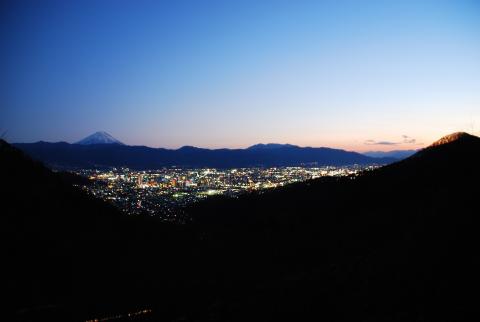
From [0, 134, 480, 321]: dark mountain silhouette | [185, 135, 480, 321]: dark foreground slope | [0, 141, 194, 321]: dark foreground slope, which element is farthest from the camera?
[0, 141, 194, 321]: dark foreground slope

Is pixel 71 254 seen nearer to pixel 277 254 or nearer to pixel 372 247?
pixel 277 254

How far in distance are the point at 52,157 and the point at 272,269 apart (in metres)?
167

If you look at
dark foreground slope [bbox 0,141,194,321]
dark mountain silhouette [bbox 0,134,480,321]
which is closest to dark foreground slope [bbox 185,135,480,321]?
dark mountain silhouette [bbox 0,134,480,321]

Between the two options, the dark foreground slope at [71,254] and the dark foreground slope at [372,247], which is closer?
the dark foreground slope at [372,247]

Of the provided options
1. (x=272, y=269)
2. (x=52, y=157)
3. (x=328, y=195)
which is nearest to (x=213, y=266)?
(x=272, y=269)

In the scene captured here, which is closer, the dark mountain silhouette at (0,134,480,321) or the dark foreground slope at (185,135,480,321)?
the dark foreground slope at (185,135,480,321)

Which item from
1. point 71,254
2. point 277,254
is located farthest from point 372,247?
point 71,254

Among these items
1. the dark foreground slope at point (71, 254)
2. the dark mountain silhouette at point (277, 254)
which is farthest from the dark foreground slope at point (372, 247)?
the dark foreground slope at point (71, 254)

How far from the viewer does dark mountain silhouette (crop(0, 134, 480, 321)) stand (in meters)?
13.7

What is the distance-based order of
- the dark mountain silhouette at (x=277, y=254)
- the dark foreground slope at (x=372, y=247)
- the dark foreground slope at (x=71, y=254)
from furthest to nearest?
1. the dark foreground slope at (x=71, y=254)
2. the dark mountain silhouette at (x=277, y=254)
3. the dark foreground slope at (x=372, y=247)

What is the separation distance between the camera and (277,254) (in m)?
25.7

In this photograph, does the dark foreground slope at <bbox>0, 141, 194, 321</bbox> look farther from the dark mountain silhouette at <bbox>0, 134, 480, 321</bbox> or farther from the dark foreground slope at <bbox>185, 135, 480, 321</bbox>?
the dark foreground slope at <bbox>185, 135, 480, 321</bbox>

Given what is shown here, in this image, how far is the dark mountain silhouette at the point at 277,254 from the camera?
44.9ft

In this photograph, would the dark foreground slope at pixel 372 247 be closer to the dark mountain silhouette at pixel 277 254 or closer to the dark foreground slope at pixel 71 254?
the dark mountain silhouette at pixel 277 254
